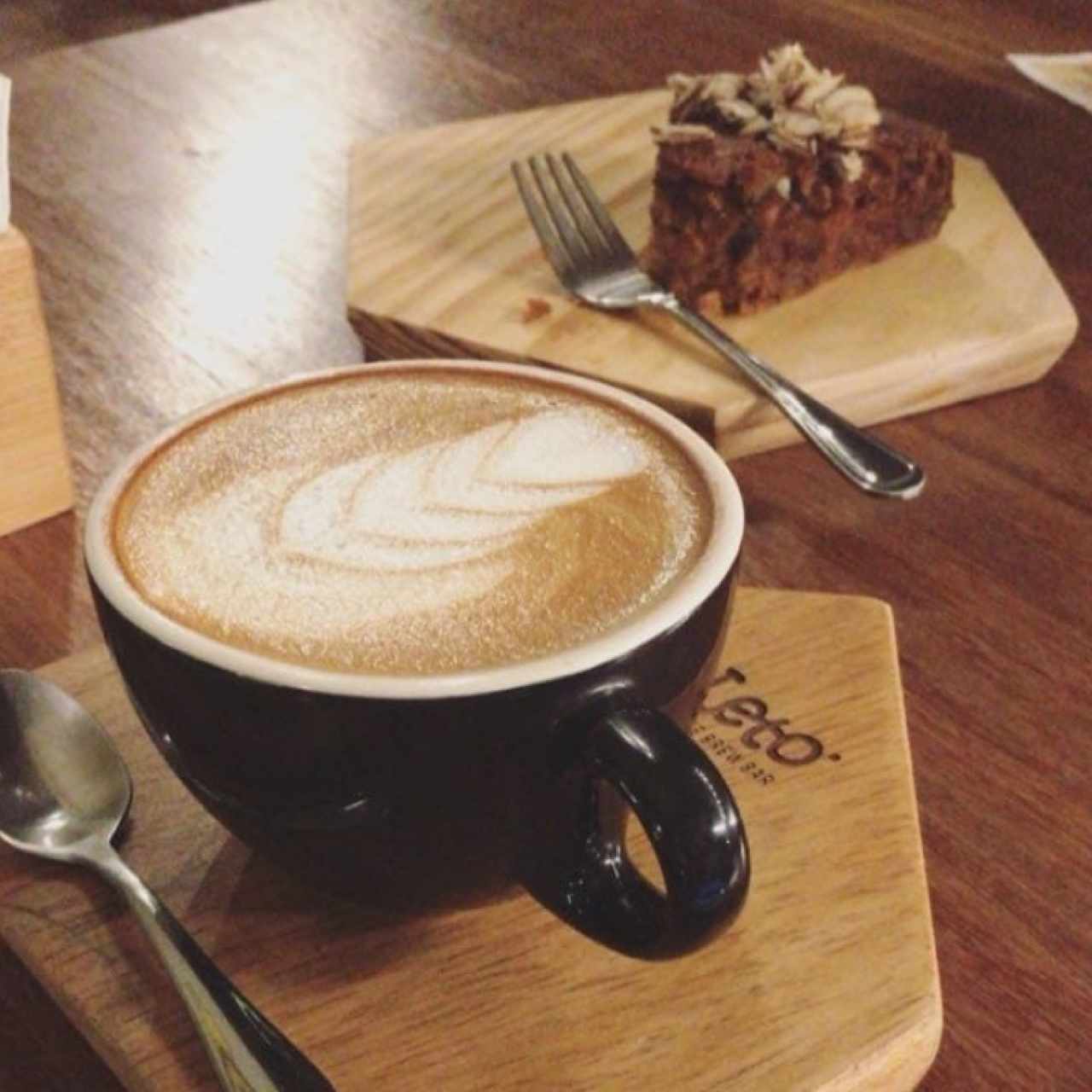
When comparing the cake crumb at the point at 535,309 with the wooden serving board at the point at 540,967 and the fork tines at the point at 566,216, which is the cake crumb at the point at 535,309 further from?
the wooden serving board at the point at 540,967

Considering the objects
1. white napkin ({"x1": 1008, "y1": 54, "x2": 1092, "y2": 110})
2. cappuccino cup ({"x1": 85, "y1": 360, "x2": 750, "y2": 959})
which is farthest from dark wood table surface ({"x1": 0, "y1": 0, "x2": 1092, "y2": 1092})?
cappuccino cup ({"x1": 85, "y1": 360, "x2": 750, "y2": 959})

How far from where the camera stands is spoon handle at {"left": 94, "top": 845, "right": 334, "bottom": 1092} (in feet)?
1.31

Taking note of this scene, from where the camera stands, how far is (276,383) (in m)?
0.52

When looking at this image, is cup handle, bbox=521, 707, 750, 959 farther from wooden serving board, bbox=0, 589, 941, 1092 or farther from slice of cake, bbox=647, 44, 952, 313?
slice of cake, bbox=647, 44, 952, 313

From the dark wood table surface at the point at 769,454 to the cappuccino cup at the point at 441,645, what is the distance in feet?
0.38

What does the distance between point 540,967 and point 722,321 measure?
0.51 meters

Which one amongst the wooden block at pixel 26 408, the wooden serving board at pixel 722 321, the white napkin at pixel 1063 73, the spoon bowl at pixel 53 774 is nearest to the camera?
the spoon bowl at pixel 53 774

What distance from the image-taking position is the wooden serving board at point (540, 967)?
16.7 inches

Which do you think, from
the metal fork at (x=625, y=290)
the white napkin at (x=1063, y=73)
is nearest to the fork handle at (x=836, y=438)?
the metal fork at (x=625, y=290)

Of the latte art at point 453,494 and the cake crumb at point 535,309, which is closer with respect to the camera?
the latte art at point 453,494

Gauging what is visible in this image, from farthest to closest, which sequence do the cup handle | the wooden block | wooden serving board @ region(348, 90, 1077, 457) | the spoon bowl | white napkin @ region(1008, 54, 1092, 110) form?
white napkin @ region(1008, 54, 1092, 110)
wooden serving board @ region(348, 90, 1077, 457)
the wooden block
the spoon bowl
the cup handle

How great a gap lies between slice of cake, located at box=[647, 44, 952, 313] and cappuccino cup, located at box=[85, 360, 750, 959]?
15.4 inches

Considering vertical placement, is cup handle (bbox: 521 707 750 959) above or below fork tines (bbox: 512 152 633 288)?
above

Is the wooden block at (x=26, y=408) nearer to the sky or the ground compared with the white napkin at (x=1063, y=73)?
nearer to the ground
